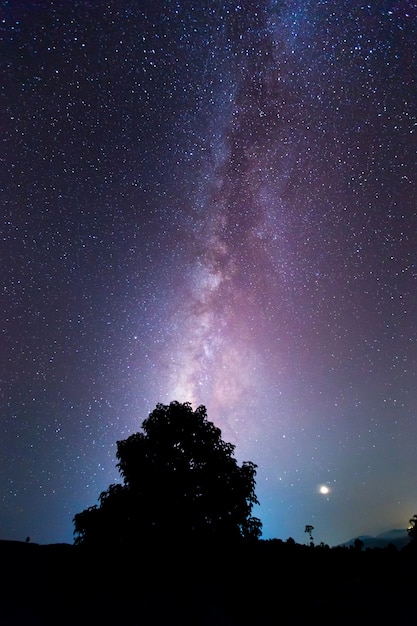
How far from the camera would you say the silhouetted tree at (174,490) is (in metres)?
15.9

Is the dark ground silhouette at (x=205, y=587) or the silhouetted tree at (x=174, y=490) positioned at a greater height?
the silhouetted tree at (x=174, y=490)

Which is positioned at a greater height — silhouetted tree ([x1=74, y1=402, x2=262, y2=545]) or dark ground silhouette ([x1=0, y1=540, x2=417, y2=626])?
silhouetted tree ([x1=74, y1=402, x2=262, y2=545])

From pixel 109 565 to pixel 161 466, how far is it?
4.46m

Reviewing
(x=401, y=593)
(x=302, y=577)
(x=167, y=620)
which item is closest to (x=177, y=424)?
(x=167, y=620)

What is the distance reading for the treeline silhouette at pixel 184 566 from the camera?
15.0m

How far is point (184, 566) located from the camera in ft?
55.4

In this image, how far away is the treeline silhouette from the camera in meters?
15.0

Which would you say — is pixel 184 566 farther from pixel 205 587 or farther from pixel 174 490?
pixel 174 490

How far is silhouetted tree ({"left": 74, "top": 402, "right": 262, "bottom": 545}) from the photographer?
15906 millimetres

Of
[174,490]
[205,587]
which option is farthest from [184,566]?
[174,490]

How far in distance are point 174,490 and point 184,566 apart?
11.7 feet

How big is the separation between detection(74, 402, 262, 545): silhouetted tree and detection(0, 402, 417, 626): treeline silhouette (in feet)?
0.14

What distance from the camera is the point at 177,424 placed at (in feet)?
60.3

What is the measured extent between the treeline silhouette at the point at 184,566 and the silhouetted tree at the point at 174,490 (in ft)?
0.14
